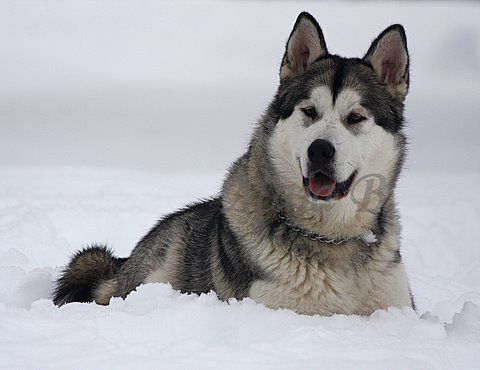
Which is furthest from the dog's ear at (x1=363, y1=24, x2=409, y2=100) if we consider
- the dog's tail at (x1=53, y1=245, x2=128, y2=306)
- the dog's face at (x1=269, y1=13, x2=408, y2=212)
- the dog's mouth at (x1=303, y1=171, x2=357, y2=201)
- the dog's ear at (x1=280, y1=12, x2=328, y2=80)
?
the dog's tail at (x1=53, y1=245, x2=128, y2=306)

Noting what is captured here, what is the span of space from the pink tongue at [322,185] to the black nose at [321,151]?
0.17 meters

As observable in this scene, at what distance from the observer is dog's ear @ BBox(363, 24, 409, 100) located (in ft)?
15.8

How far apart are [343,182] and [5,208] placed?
5.76 metres

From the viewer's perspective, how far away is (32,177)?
37.9 ft

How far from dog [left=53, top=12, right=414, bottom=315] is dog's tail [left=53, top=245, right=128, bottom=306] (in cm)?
89

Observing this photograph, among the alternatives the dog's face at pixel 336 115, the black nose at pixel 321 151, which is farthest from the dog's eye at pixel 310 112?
the black nose at pixel 321 151

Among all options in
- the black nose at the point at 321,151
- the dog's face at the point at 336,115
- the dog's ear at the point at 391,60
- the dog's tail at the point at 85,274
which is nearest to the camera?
the black nose at the point at 321,151

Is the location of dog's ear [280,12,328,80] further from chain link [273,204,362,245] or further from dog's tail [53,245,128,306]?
dog's tail [53,245,128,306]

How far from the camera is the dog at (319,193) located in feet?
14.7

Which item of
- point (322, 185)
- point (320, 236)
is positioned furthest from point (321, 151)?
point (320, 236)

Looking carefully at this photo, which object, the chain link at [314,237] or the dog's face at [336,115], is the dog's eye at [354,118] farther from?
the chain link at [314,237]

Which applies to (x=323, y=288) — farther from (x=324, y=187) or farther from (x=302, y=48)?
(x=302, y=48)

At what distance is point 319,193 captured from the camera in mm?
4469

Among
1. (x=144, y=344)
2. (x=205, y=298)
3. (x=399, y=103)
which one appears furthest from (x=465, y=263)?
(x=144, y=344)
